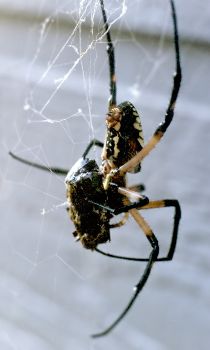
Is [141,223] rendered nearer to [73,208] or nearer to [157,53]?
[73,208]

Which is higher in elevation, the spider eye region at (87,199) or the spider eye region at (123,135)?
the spider eye region at (123,135)

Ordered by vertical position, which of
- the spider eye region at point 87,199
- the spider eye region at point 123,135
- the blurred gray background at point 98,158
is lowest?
the spider eye region at point 87,199

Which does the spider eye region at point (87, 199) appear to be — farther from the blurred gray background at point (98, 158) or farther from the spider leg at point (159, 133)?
the blurred gray background at point (98, 158)

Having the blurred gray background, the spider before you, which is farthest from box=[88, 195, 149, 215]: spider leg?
the blurred gray background

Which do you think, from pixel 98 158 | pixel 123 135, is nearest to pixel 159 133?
pixel 123 135

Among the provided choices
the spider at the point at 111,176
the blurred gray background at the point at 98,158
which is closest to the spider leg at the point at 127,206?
the spider at the point at 111,176

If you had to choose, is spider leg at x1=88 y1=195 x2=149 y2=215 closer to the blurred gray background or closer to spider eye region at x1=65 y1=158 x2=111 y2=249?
spider eye region at x1=65 y1=158 x2=111 y2=249
